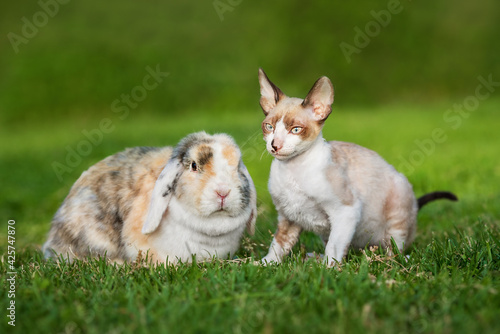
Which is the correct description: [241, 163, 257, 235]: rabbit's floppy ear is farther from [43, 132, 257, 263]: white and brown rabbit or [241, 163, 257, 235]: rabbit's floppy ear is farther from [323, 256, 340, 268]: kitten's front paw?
[323, 256, 340, 268]: kitten's front paw

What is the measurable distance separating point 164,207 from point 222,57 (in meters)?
13.4

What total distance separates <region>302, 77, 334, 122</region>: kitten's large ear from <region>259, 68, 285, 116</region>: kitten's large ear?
26 centimetres

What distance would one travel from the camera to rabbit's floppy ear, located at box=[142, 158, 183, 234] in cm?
391

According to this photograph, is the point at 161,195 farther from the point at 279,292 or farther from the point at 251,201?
the point at 279,292

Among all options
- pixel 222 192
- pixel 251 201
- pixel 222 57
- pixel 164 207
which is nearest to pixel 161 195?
pixel 164 207

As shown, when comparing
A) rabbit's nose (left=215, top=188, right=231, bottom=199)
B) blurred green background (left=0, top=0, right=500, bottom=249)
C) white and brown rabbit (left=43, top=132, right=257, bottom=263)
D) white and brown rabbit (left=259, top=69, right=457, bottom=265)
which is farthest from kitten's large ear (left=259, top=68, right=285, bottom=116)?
blurred green background (left=0, top=0, right=500, bottom=249)

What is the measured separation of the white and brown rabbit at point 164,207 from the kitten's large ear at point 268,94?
0.36 m

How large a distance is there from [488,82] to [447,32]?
6.65 ft

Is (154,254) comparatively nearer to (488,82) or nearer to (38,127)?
(38,127)

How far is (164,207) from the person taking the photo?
393 cm

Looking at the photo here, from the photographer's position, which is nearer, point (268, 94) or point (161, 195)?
point (161, 195)

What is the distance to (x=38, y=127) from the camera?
1667 cm

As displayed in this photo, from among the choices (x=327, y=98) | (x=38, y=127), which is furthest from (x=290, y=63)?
(x=327, y=98)

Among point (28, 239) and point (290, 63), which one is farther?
point (290, 63)
